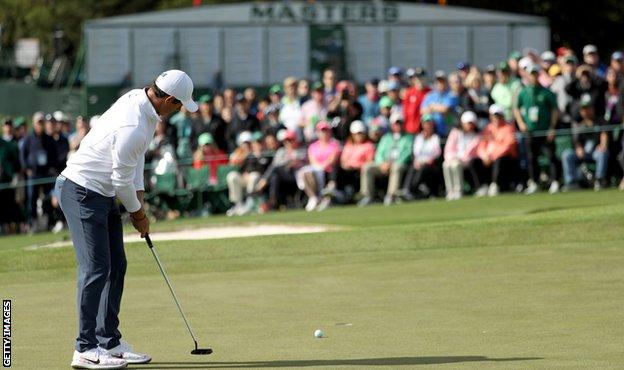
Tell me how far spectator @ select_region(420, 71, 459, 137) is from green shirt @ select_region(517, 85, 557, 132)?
4.05ft

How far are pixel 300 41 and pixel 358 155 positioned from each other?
1323cm

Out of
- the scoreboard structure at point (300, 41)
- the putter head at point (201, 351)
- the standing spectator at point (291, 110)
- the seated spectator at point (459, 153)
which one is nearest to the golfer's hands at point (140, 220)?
the putter head at point (201, 351)

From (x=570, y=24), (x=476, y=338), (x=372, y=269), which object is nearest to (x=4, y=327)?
(x=476, y=338)

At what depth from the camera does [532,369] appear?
8352 mm

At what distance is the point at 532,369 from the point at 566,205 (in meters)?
10.7

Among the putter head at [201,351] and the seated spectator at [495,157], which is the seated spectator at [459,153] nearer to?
the seated spectator at [495,157]

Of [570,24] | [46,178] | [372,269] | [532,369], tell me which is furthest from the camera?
[570,24]

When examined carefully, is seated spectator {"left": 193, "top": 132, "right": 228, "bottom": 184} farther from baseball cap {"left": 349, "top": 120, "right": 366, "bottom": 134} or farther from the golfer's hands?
the golfer's hands

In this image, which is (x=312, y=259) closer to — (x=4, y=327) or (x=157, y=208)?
(x=4, y=327)

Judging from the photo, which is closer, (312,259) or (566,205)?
(312,259)

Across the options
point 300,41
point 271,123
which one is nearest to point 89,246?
point 271,123

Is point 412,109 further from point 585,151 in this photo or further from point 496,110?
point 585,151

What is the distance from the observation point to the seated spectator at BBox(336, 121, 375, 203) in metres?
22.4

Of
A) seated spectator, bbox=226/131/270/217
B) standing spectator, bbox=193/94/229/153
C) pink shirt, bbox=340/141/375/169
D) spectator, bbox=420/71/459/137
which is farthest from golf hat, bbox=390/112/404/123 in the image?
standing spectator, bbox=193/94/229/153
